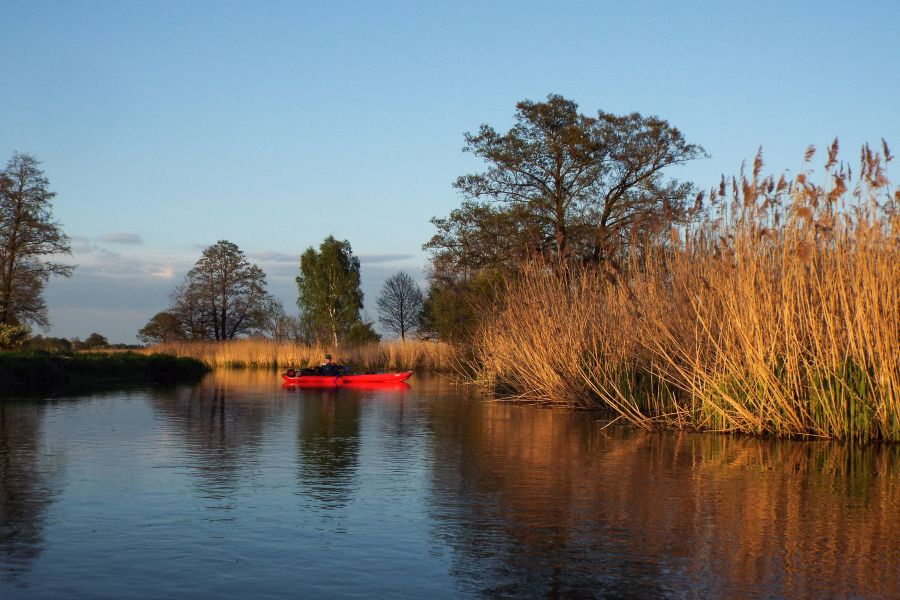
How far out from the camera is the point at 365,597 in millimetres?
5543

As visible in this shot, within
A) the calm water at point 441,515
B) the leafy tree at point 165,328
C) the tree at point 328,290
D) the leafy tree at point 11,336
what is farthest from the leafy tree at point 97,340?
the calm water at point 441,515

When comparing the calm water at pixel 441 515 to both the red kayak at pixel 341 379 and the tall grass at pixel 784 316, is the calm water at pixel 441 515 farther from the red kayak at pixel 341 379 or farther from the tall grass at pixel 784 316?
the red kayak at pixel 341 379

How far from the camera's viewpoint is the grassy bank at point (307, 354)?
1781 inches

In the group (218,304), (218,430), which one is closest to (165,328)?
(218,304)

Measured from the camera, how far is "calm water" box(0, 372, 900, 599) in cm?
589

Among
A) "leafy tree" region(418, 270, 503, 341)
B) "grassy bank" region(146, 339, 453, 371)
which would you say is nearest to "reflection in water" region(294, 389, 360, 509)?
"leafy tree" region(418, 270, 503, 341)

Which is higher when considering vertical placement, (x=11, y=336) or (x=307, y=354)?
(x=11, y=336)

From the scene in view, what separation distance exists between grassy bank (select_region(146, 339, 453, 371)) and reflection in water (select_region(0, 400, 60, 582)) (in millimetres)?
28514

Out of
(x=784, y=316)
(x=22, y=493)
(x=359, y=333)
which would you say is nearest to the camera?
(x=22, y=493)

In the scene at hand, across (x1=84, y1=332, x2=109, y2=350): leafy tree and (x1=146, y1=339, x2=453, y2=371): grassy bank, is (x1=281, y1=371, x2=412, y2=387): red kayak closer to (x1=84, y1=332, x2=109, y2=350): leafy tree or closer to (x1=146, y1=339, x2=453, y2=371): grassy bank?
(x1=146, y1=339, x2=453, y2=371): grassy bank

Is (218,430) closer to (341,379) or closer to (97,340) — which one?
(341,379)

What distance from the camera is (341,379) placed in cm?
3148

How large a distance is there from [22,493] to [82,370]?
25325mm

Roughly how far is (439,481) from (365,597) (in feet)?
14.5
